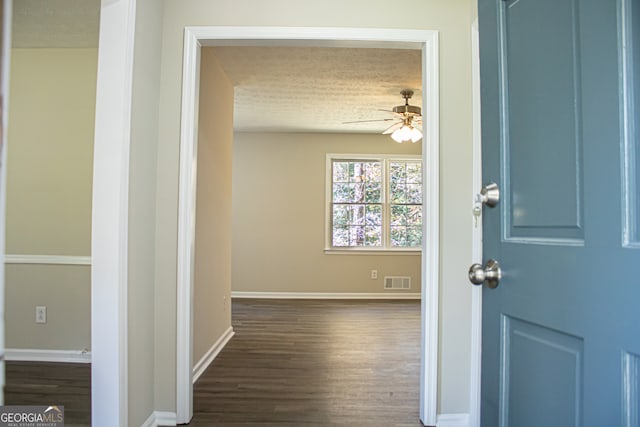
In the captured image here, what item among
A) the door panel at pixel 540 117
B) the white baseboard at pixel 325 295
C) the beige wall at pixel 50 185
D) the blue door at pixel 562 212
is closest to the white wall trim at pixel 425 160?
the blue door at pixel 562 212

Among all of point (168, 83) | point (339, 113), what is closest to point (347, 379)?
point (168, 83)

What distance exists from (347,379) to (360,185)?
12.3ft

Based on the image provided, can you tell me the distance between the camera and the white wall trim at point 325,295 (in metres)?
5.93

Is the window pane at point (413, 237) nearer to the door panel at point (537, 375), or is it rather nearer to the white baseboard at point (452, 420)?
the white baseboard at point (452, 420)

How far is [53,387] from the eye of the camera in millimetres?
2549

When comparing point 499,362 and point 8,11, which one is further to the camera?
point 499,362

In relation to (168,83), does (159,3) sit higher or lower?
higher

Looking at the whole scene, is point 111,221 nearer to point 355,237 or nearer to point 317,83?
point 317,83

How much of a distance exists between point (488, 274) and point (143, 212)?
1.67 m

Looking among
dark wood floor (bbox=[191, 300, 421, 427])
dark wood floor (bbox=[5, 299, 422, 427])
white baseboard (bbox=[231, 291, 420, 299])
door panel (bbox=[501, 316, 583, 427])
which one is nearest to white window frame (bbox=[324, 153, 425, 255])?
white baseboard (bbox=[231, 291, 420, 299])

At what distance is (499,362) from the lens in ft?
3.27

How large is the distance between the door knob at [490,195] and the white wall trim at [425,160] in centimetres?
111

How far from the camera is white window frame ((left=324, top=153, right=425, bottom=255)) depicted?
19.8 feet

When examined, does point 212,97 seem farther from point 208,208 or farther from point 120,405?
point 120,405
